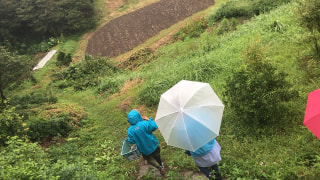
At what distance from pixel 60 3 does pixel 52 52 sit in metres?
4.38

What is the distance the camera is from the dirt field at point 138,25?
59.3ft

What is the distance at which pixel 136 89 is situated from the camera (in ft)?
32.4

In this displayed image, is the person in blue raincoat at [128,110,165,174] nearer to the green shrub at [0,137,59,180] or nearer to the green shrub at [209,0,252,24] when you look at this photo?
the green shrub at [0,137,59,180]

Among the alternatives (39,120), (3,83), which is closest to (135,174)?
(39,120)

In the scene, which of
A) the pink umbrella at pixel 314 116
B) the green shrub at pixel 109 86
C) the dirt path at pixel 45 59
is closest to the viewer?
the pink umbrella at pixel 314 116

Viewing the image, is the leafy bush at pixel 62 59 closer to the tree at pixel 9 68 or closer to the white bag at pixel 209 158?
the tree at pixel 9 68

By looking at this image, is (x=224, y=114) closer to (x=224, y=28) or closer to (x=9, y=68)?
(x=224, y=28)

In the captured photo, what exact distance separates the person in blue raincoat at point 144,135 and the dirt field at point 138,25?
1346 cm

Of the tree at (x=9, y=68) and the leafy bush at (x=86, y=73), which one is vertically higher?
the tree at (x=9, y=68)

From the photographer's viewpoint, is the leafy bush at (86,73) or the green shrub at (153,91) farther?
the leafy bush at (86,73)

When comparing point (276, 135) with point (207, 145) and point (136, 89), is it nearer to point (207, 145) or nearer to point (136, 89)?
point (207, 145)

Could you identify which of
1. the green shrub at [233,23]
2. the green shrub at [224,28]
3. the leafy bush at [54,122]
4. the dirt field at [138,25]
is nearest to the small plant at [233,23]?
the green shrub at [233,23]

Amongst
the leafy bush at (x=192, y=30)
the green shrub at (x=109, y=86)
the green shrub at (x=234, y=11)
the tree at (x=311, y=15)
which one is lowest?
the green shrub at (x=109, y=86)

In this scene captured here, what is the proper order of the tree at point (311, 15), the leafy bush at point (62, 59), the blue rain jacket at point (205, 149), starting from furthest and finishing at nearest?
the leafy bush at point (62, 59)
the tree at point (311, 15)
the blue rain jacket at point (205, 149)
